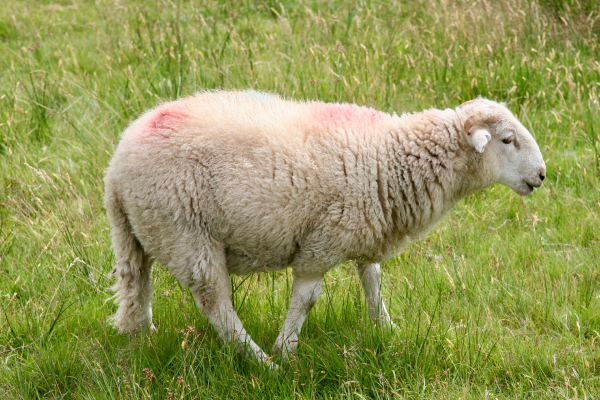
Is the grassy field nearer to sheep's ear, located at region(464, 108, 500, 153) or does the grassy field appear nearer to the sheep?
the sheep

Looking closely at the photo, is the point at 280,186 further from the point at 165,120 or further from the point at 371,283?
the point at 371,283

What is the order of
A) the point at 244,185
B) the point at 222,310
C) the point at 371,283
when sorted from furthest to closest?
the point at 371,283 < the point at 222,310 < the point at 244,185

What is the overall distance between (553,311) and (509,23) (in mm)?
3582

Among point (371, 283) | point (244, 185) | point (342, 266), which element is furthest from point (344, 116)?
point (342, 266)

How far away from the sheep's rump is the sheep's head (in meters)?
0.50

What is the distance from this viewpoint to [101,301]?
12.1 feet

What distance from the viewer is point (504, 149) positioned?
3.23 m

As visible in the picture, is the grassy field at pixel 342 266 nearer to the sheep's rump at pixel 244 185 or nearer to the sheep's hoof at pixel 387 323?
the sheep's hoof at pixel 387 323

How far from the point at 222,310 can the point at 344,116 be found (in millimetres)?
1159

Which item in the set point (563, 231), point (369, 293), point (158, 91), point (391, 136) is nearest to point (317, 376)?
point (369, 293)

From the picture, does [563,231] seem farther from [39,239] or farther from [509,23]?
[39,239]

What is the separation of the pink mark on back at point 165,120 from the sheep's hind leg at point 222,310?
71cm

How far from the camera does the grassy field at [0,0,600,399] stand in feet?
9.73

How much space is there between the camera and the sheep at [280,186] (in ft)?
9.86
